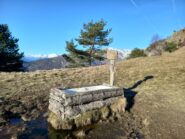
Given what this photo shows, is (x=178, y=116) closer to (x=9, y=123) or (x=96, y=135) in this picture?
(x=96, y=135)

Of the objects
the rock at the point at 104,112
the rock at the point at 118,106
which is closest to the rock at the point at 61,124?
the rock at the point at 104,112

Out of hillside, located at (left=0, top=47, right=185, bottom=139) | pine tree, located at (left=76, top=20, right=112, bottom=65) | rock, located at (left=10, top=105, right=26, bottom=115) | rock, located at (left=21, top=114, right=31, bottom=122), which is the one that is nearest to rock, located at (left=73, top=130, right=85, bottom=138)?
hillside, located at (left=0, top=47, right=185, bottom=139)

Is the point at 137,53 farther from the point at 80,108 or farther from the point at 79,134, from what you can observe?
the point at 79,134

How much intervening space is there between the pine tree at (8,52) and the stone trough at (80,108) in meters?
25.0

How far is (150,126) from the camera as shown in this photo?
7043mm

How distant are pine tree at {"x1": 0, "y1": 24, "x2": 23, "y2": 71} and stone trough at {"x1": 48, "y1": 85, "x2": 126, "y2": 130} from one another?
25047 millimetres

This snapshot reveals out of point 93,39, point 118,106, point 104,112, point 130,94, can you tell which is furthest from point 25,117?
point 93,39

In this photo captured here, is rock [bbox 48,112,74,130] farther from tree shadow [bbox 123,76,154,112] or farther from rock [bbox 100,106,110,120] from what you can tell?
tree shadow [bbox 123,76,154,112]

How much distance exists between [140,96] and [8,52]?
84.0 feet

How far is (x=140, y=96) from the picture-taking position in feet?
32.2

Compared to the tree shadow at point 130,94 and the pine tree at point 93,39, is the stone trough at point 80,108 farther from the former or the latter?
the pine tree at point 93,39

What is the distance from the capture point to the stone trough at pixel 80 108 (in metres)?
6.47

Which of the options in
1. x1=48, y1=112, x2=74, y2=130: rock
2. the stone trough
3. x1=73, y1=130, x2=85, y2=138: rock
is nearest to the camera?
x1=73, y1=130, x2=85, y2=138: rock

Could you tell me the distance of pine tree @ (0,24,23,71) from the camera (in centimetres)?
2889
